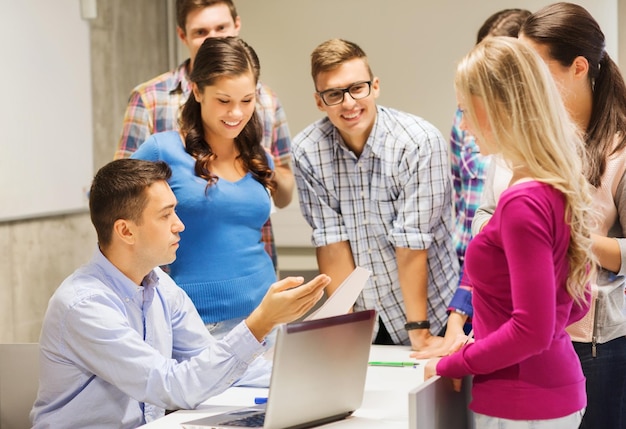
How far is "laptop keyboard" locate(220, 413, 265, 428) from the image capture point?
181cm

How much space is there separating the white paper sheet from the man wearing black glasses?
714 millimetres

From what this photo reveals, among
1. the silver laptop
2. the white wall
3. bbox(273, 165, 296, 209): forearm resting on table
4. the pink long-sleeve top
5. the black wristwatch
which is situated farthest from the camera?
the white wall

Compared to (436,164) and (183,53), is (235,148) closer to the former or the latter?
(436,164)

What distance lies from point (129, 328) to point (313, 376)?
484mm

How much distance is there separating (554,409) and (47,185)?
2.74 meters

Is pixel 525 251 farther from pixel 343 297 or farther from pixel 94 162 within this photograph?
pixel 94 162

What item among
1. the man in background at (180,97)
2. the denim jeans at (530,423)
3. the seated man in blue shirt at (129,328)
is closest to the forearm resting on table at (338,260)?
the man in background at (180,97)

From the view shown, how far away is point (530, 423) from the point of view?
5.13ft

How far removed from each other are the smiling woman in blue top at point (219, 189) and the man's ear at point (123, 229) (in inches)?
18.1

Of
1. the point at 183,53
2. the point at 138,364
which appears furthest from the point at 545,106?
the point at 183,53

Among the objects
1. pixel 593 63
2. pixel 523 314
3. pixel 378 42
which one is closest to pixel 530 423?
pixel 523 314

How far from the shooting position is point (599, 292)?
1950mm

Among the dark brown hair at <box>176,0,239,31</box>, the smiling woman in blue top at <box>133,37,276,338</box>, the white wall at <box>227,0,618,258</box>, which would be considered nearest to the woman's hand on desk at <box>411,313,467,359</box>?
the smiling woman in blue top at <box>133,37,276,338</box>

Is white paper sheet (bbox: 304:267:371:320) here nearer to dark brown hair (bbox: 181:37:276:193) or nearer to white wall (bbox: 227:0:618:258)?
dark brown hair (bbox: 181:37:276:193)
